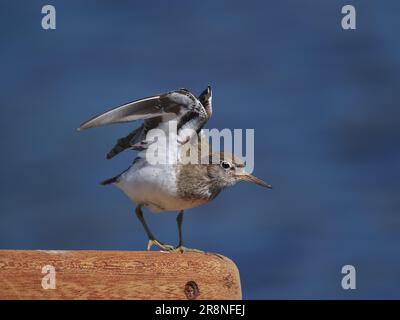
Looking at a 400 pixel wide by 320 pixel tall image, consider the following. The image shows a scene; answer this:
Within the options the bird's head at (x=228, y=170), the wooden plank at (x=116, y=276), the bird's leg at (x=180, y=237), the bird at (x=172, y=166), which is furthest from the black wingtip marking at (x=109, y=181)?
the wooden plank at (x=116, y=276)

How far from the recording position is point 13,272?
4086 mm

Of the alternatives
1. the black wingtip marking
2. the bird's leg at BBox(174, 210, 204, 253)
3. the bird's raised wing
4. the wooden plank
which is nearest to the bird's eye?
the bird's raised wing

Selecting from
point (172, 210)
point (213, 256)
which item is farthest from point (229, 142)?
point (213, 256)

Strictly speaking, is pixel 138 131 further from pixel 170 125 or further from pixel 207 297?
pixel 207 297

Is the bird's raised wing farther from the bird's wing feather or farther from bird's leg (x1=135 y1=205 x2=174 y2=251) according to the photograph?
bird's leg (x1=135 y1=205 x2=174 y2=251)

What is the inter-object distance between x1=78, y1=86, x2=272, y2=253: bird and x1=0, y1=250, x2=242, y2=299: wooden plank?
200cm

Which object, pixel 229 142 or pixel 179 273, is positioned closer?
pixel 179 273

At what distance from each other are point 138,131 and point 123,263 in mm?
3025

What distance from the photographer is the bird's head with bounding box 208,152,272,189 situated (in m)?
6.95

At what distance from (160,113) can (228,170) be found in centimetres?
79

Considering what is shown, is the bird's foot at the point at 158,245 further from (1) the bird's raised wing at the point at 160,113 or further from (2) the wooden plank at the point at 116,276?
(2) the wooden plank at the point at 116,276

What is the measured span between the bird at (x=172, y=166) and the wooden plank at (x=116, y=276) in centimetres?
200

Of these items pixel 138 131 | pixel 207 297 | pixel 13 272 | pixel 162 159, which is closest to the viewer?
pixel 13 272

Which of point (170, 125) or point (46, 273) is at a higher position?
point (170, 125)
